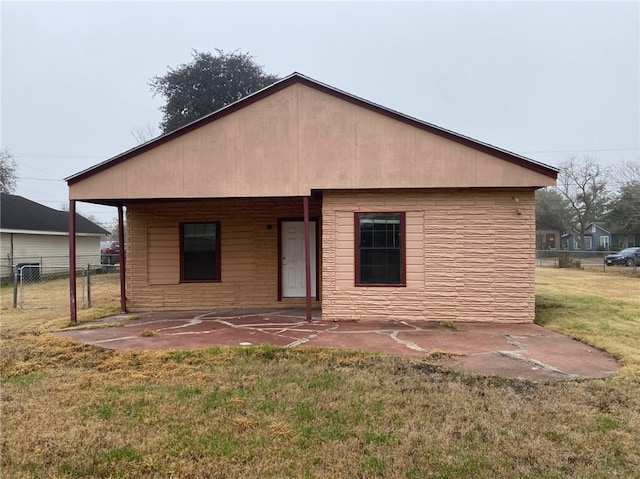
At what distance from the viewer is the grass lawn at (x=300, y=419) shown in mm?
3021

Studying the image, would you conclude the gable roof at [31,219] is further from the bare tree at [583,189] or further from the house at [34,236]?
the bare tree at [583,189]

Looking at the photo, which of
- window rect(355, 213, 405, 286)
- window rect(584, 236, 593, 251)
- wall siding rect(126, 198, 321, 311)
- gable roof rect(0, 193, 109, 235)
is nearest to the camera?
window rect(355, 213, 405, 286)

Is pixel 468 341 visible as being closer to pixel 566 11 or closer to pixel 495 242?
pixel 495 242

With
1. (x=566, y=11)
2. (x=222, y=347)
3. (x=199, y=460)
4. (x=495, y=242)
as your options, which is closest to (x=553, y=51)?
(x=566, y=11)

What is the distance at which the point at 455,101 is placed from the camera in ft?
175

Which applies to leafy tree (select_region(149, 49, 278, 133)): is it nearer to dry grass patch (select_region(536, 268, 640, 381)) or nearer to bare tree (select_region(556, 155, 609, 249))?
dry grass patch (select_region(536, 268, 640, 381))

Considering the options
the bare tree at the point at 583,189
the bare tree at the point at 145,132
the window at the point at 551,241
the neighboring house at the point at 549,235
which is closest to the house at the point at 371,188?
the bare tree at the point at 145,132

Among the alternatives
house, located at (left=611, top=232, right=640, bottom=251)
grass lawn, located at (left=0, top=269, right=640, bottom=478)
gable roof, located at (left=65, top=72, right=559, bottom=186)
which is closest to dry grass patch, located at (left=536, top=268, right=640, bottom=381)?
grass lawn, located at (left=0, top=269, right=640, bottom=478)

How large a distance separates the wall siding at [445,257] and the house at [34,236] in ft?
46.1

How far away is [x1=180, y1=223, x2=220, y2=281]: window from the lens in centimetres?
1091

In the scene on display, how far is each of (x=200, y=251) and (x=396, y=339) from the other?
234 inches

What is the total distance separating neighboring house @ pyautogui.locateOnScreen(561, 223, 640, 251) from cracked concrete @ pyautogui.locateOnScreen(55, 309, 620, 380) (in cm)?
4635

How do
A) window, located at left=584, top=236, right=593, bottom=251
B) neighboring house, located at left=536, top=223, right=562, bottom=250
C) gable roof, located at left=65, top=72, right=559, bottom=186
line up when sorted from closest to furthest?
gable roof, located at left=65, top=72, right=559, bottom=186 < window, located at left=584, top=236, right=593, bottom=251 < neighboring house, located at left=536, top=223, right=562, bottom=250

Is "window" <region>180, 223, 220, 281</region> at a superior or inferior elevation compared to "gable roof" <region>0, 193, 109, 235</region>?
inferior
